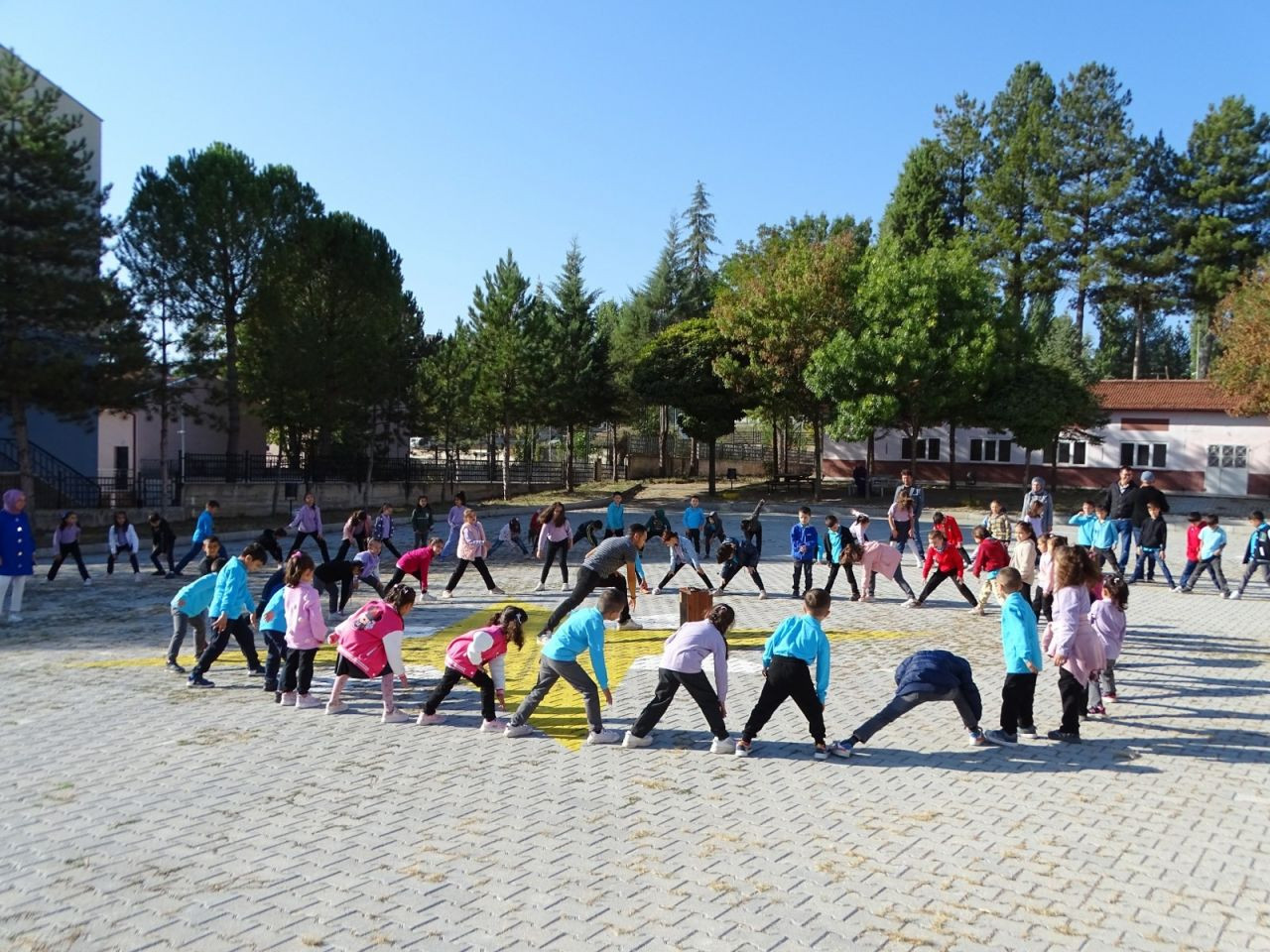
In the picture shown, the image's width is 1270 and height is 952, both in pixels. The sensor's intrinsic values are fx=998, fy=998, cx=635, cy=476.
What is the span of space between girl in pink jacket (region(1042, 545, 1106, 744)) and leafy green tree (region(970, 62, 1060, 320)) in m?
42.3

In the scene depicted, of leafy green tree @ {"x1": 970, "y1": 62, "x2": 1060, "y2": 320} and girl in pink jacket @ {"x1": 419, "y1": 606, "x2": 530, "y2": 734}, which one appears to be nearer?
girl in pink jacket @ {"x1": 419, "y1": 606, "x2": 530, "y2": 734}

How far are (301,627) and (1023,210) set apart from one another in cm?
4748

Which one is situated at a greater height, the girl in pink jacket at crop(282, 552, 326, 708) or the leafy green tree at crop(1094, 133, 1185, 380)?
the leafy green tree at crop(1094, 133, 1185, 380)

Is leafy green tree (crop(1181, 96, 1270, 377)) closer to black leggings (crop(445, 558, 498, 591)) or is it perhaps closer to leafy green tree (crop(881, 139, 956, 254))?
leafy green tree (crop(881, 139, 956, 254))

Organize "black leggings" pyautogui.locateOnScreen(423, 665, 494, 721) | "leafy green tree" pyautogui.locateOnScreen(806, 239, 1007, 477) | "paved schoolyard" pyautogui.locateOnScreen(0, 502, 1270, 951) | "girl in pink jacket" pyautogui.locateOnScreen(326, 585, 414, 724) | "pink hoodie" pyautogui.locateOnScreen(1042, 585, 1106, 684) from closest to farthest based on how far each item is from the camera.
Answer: "paved schoolyard" pyautogui.locateOnScreen(0, 502, 1270, 951), "pink hoodie" pyautogui.locateOnScreen(1042, 585, 1106, 684), "black leggings" pyautogui.locateOnScreen(423, 665, 494, 721), "girl in pink jacket" pyautogui.locateOnScreen(326, 585, 414, 724), "leafy green tree" pyautogui.locateOnScreen(806, 239, 1007, 477)

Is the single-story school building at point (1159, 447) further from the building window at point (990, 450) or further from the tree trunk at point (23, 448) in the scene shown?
the tree trunk at point (23, 448)

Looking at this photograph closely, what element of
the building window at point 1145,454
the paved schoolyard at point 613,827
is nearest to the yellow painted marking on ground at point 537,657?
the paved schoolyard at point 613,827

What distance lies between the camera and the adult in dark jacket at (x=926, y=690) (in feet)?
26.1

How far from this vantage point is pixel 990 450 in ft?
159

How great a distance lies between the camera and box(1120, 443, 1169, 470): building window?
143 ft

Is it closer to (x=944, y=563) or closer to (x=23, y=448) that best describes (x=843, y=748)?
(x=944, y=563)

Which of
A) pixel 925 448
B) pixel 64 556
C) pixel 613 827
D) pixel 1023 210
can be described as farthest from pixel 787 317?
pixel 613 827

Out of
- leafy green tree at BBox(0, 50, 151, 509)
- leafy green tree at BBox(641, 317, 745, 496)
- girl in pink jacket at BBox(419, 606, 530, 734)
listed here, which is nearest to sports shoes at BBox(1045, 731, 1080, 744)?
girl in pink jacket at BBox(419, 606, 530, 734)

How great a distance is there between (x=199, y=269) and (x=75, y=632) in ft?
69.8
